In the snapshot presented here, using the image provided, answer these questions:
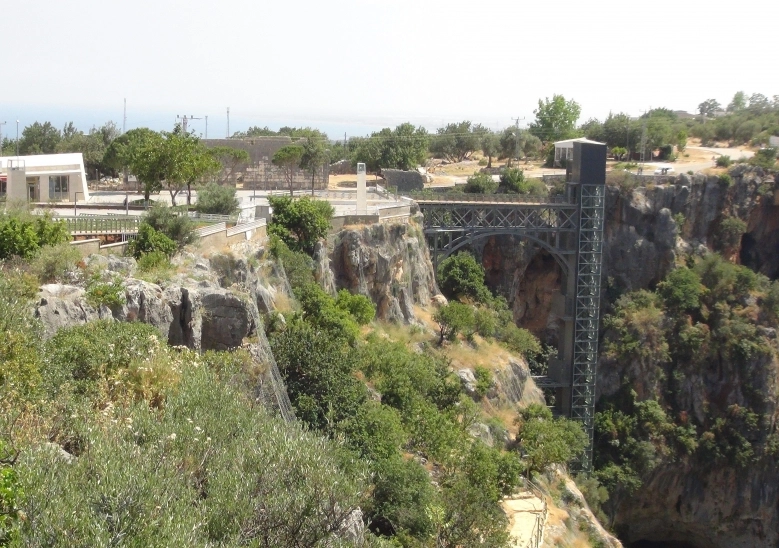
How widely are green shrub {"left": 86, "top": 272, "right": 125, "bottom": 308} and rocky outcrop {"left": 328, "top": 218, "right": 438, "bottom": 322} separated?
1577 centimetres

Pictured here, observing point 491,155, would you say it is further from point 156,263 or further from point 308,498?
point 308,498

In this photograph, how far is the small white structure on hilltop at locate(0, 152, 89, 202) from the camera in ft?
124

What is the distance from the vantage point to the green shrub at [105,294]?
21953 mm

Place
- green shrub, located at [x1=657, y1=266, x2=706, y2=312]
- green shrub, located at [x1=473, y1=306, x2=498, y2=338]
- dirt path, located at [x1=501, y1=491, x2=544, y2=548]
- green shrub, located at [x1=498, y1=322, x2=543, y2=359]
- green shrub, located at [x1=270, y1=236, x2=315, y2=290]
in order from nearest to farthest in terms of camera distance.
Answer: dirt path, located at [x1=501, y1=491, x2=544, y2=548] < green shrub, located at [x1=270, y1=236, x2=315, y2=290] < green shrub, located at [x1=473, y1=306, x2=498, y2=338] < green shrub, located at [x1=498, y1=322, x2=543, y2=359] < green shrub, located at [x1=657, y1=266, x2=706, y2=312]

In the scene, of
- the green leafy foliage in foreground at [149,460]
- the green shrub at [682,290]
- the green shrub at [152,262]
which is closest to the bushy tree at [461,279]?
the green shrub at [682,290]

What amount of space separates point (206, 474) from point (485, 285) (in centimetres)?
4047

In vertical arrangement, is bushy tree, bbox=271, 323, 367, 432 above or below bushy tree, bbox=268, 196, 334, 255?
below

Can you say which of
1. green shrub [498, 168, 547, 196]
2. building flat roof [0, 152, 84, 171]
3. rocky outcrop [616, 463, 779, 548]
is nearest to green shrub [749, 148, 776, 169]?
green shrub [498, 168, 547, 196]

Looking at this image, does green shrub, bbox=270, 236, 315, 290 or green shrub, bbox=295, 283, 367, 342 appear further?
green shrub, bbox=270, 236, 315, 290

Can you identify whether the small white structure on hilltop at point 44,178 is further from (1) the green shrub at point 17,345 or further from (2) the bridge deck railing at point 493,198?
(1) the green shrub at point 17,345

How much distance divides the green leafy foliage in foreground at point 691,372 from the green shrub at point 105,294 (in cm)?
3356

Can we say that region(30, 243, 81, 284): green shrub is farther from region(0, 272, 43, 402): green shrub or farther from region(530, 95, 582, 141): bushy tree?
region(530, 95, 582, 141): bushy tree

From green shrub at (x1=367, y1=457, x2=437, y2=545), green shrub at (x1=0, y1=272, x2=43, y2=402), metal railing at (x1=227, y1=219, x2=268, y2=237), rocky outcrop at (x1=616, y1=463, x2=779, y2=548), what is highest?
metal railing at (x1=227, y1=219, x2=268, y2=237)

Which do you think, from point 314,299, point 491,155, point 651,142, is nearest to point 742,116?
point 651,142
